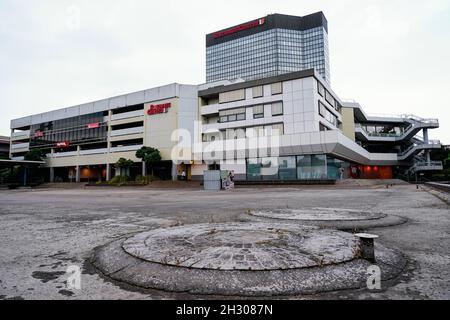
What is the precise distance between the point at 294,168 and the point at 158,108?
25.0 m

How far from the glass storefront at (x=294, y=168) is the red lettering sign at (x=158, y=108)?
1710cm

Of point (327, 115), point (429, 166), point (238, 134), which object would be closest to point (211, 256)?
point (238, 134)

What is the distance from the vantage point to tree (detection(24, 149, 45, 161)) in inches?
2181

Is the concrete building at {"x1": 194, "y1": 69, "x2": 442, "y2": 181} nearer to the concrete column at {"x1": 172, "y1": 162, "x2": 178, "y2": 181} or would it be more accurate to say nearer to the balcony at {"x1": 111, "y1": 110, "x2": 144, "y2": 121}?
the concrete column at {"x1": 172, "y1": 162, "x2": 178, "y2": 181}

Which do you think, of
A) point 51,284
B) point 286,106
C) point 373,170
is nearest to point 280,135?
point 286,106

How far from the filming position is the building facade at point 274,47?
102500 millimetres

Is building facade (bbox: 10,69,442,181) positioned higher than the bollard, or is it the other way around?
building facade (bbox: 10,69,442,181)

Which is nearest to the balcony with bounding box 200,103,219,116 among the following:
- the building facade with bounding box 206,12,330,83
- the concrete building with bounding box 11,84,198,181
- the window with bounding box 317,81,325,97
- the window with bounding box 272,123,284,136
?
the concrete building with bounding box 11,84,198,181

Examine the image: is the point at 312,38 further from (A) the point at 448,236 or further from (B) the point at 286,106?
(A) the point at 448,236

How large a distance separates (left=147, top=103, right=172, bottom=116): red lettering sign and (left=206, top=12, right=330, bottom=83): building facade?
2613 inches

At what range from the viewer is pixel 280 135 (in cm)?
3412

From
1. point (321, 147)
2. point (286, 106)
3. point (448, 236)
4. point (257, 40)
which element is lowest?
point (448, 236)

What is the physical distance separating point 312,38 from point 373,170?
73.6m

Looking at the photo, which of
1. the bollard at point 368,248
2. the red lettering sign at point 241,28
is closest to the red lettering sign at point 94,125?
the bollard at point 368,248
